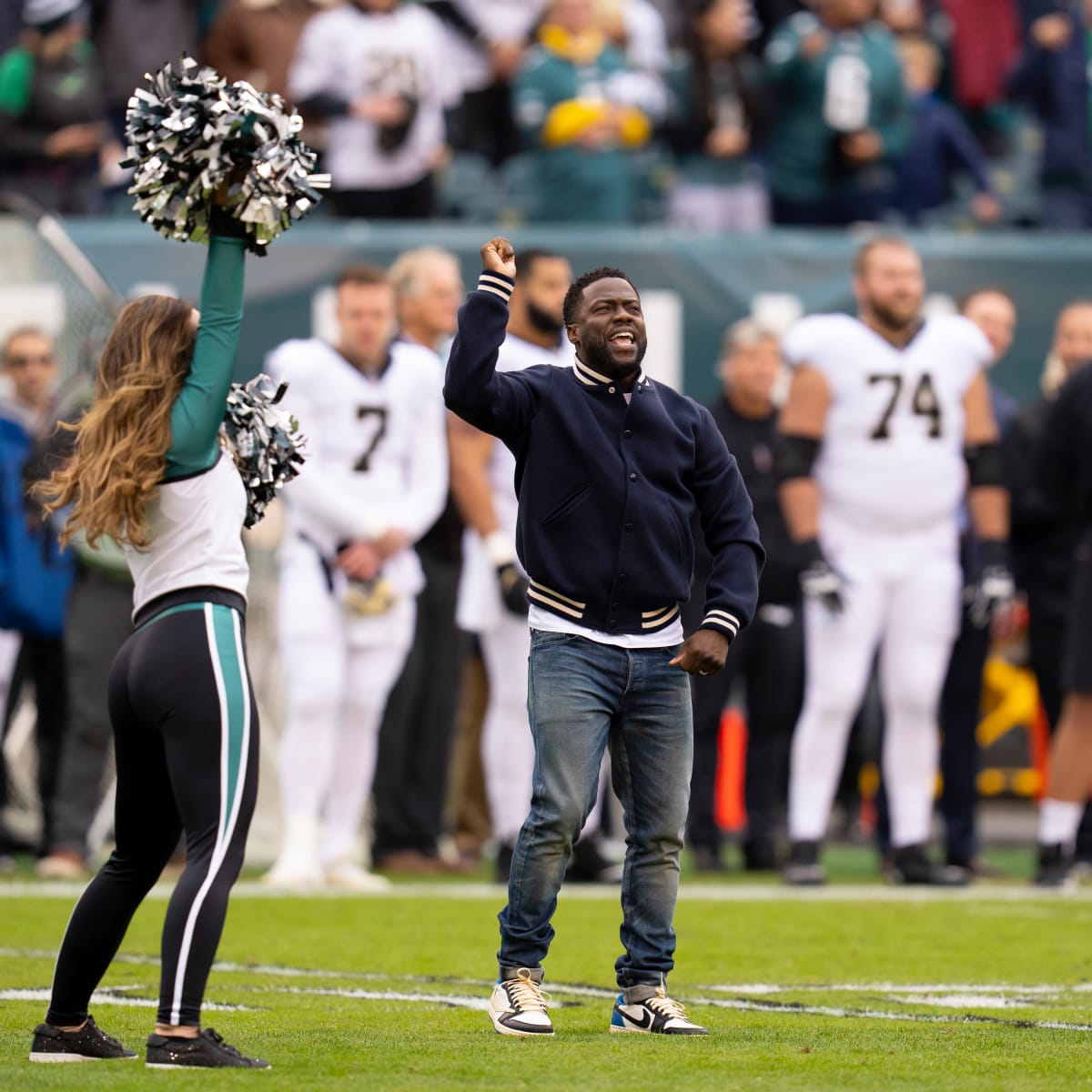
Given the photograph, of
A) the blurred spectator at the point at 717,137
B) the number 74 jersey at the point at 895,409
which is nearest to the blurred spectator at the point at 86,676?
the number 74 jersey at the point at 895,409

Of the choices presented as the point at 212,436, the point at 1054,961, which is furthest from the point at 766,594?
the point at 212,436

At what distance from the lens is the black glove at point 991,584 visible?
9031mm

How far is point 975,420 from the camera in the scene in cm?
924

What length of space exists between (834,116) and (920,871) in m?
5.25

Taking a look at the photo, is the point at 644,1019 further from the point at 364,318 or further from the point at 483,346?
the point at 364,318

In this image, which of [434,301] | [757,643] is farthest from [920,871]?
[434,301]

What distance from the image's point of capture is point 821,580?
352 inches

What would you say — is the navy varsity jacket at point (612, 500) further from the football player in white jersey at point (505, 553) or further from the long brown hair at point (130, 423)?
the football player in white jersey at point (505, 553)

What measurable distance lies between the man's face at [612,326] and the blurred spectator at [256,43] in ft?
24.6

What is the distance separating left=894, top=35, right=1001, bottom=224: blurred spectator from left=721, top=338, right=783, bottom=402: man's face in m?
3.88

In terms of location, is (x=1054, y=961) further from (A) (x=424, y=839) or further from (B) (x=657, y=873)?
(A) (x=424, y=839)

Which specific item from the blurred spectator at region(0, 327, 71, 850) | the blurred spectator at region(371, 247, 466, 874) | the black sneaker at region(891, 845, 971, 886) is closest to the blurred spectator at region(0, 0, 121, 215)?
the blurred spectator at region(0, 327, 71, 850)

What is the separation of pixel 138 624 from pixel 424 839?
17.8 feet

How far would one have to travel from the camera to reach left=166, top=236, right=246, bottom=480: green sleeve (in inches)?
187
